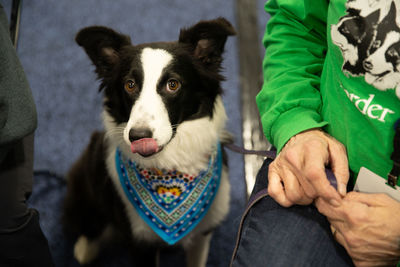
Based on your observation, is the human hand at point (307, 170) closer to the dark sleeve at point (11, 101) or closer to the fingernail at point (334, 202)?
the fingernail at point (334, 202)

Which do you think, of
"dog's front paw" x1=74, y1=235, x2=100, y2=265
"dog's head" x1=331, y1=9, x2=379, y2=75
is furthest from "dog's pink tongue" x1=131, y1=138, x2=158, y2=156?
"dog's front paw" x1=74, y1=235, x2=100, y2=265

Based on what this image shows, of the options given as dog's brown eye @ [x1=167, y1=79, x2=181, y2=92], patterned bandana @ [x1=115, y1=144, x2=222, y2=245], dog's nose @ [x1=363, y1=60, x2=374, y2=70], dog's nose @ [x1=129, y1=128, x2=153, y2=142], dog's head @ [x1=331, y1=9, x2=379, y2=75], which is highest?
dog's head @ [x1=331, y1=9, x2=379, y2=75]

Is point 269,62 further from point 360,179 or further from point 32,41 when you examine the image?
point 32,41

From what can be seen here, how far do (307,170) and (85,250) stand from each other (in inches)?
42.7

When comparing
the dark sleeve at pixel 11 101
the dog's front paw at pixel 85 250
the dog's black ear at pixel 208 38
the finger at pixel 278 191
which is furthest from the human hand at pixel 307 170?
the dog's front paw at pixel 85 250

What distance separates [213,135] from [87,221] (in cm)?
64

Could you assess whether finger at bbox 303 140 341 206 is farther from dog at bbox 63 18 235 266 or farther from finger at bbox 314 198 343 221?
dog at bbox 63 18 235 266

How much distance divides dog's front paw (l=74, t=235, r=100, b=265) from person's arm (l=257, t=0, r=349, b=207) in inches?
37.2

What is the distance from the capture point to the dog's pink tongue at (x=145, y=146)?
95cm

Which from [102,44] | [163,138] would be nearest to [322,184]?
[163,138]

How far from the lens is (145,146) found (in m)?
0.95

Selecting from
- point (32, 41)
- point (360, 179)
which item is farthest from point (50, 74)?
point (360, 179)

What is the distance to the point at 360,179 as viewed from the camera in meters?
0.72

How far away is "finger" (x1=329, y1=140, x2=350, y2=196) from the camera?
71 centimetres
